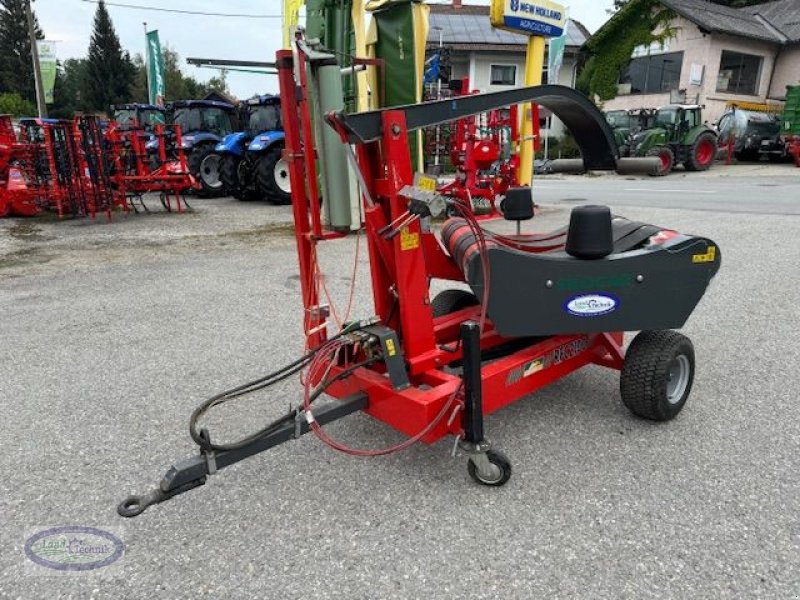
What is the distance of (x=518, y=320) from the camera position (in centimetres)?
262

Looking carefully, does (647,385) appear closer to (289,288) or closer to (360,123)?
(360,123)

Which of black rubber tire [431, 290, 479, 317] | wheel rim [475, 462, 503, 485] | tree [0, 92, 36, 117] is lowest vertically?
wheel rim [475, 462, 503, 485]

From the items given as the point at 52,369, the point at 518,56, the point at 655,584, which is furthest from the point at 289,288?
the point at 518,56

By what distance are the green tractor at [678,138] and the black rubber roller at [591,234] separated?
1847 centimetres

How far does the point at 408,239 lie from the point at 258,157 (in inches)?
408

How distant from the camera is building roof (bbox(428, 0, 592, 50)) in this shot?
30516mm

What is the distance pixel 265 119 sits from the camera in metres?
13.1

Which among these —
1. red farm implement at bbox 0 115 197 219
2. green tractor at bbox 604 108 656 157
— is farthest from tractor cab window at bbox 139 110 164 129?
green tractor at bbox 604 108 656 157

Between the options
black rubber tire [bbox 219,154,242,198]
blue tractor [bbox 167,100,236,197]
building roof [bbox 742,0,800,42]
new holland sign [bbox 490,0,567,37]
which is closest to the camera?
new holland sign [bbox 490,0,567,37]

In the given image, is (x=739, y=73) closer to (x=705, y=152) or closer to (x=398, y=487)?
(x=705, y=152)

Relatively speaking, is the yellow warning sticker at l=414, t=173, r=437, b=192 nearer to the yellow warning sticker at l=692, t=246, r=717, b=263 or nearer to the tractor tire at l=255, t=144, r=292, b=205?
the yellow warning sticker at l=692, t=246, r=717, b=263

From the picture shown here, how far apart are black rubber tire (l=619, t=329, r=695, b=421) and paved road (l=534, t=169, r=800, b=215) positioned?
857cm

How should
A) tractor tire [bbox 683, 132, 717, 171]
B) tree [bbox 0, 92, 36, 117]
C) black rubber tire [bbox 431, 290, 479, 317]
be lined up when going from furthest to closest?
tree [bbox 0, 92, 36, 117] → tractor tire [bbox 683, 132, 717, 171] → black rubber tire [bbox 431, 290, 479, 317]

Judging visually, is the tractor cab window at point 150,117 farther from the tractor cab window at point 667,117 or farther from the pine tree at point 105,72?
the pine tree at point 105,72
